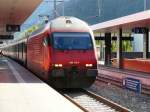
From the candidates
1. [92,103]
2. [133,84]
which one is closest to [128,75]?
[133,84]

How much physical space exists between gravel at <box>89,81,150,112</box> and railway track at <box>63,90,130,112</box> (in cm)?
57

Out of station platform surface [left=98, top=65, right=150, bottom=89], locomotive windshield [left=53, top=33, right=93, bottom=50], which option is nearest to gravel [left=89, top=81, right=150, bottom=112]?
station platform surface [left=98, top=65, right=150, bottom=89]

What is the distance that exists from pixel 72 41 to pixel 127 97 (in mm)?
3201

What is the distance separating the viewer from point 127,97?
17.5 m

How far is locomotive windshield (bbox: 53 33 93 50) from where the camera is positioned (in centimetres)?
1852

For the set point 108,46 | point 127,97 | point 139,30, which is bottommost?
point 127,97

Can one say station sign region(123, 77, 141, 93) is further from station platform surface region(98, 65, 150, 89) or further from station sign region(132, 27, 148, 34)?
station sign region(132, 27, 148, 34)

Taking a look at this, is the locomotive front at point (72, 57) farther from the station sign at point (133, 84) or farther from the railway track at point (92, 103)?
the station sign at point (133, 84)

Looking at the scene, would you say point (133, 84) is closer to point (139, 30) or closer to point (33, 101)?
point (33, 101)

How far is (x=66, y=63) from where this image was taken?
18234 mm

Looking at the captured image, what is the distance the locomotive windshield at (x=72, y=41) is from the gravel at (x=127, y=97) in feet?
7.05

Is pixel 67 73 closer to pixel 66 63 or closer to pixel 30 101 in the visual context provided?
pixel 66 63

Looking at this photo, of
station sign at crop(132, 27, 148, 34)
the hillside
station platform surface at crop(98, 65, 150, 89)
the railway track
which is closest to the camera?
the railway track

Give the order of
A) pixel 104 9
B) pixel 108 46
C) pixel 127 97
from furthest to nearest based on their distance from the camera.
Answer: pixel 104 9, pixel 108 46, pixel 127 97
